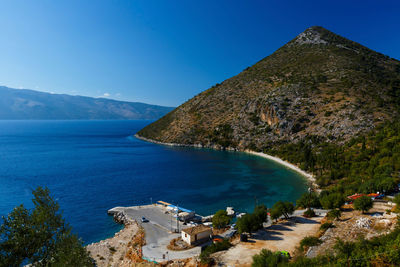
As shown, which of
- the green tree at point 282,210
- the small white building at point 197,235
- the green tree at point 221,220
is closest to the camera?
the small white building at point 197,235

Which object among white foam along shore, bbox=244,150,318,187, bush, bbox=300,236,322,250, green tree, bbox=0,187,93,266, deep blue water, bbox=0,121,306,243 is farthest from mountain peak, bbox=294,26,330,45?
green tree, bbox=0,187,93,266

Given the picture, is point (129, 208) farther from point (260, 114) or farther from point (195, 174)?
point (260, 114)

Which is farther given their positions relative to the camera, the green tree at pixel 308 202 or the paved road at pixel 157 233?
the green tree at pixel 308 202

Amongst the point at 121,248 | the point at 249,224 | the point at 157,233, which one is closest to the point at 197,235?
the point at 249,224

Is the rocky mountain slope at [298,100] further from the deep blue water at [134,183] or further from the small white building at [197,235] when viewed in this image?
the small white building at [197,235]

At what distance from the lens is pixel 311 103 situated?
10606 centimetres

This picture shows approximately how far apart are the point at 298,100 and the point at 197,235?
318 feet

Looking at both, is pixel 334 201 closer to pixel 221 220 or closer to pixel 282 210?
pixel 282 210

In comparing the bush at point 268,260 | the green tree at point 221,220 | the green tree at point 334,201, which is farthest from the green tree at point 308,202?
the bush at point 268,260

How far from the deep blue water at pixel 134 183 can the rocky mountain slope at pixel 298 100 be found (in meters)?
23.8

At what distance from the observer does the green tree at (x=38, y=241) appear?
1467cm

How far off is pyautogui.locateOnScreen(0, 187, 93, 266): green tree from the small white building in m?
17.7

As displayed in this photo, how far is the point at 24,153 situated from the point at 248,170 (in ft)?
343

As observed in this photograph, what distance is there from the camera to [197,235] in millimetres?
31797
